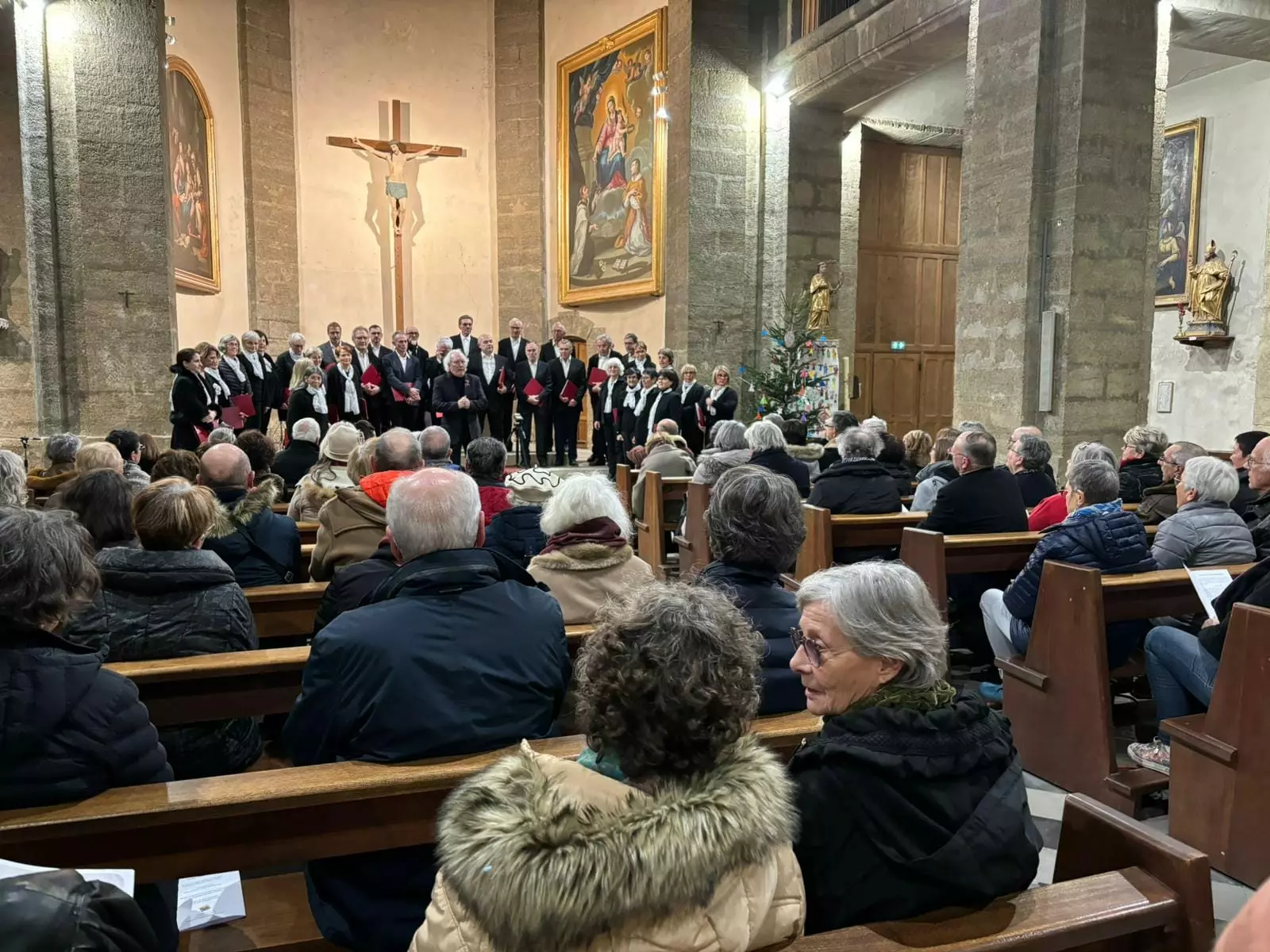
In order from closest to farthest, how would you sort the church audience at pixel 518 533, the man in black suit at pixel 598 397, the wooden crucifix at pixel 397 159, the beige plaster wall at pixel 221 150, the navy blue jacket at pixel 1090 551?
1. the navy blue jacket at pixel 1090 551
2. the church audience at pixel 518 533
3. the man in black suit at pixel 598 397
4. the beige plaster wall at pixel 221 150
5. the wooden crucifix at pixel 397 159

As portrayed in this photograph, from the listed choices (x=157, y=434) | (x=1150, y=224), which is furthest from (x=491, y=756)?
(x=157, y=434)

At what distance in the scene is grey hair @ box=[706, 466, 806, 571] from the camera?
246 centimetres

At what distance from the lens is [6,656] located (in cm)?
170

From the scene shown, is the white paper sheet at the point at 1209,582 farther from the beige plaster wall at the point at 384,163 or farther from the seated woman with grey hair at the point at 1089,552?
the beige plaster wall at the point at 384,163

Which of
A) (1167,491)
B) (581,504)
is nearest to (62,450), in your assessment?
(581,504)

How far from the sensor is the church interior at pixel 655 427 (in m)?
1.42

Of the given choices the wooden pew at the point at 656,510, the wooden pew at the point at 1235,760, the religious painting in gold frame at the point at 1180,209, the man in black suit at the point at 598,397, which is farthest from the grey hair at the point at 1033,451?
the religious painting in gold frame at the point at 1180,209

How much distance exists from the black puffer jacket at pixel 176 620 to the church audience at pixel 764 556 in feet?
4.47

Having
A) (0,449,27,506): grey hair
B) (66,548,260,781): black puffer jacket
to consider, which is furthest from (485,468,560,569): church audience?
(0,449,27,506): grey hair

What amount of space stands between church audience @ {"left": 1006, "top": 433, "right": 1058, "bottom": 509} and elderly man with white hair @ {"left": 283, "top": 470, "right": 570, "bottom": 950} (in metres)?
4.13

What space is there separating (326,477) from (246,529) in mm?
1538

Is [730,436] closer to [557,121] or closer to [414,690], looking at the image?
[414,690]

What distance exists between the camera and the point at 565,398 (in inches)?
433

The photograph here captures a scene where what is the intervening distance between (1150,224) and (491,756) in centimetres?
863
